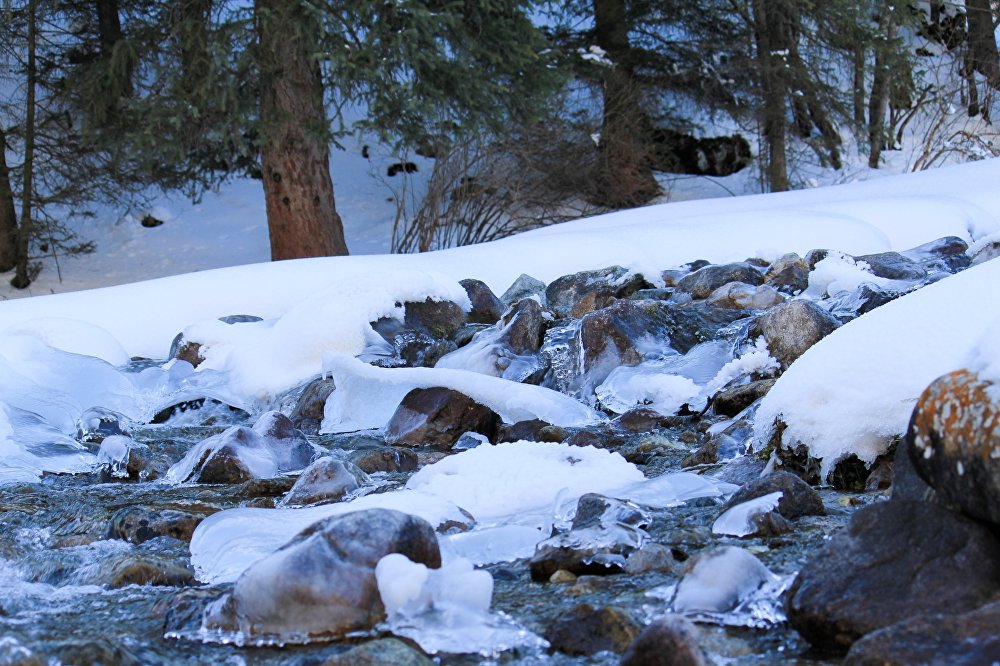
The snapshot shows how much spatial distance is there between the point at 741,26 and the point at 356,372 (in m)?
10.3

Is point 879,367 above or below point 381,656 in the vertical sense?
above

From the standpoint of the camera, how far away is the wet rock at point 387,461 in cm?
302

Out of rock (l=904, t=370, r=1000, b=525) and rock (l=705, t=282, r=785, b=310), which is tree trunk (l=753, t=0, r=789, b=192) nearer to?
rock (l=705, t=282, r=785, b=310)

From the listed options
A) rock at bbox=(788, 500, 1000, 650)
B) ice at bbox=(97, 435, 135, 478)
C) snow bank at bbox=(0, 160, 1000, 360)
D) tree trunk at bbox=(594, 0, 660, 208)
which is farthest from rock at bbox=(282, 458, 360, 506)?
tree trunk at bbox=(594, 0, 660, 208)

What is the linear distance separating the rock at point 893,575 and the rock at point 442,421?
1983 millimetres

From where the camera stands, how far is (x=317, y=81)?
8.45m

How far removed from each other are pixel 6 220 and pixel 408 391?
10025 millimetres

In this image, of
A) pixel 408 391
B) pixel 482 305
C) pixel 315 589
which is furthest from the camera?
pixel 482 305

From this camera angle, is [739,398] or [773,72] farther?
[773,72]

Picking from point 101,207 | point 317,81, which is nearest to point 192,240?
point 101,207

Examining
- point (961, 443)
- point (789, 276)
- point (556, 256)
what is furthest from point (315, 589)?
point (556, 256)

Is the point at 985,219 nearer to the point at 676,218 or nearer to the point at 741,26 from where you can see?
the point at 676,218

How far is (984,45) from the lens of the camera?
14211 mm

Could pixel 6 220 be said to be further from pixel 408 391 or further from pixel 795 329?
pixel 795 329
